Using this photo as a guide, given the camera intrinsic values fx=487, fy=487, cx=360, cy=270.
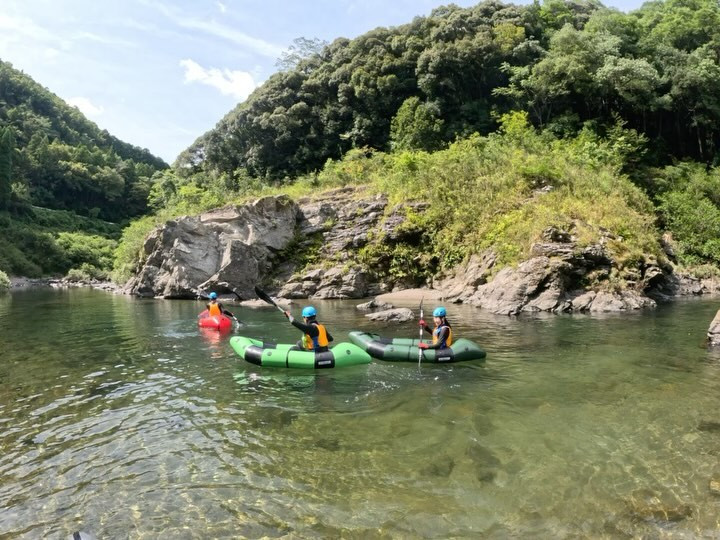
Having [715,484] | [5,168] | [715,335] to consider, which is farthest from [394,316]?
[5,168]

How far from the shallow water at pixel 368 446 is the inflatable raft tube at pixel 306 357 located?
0.23 m

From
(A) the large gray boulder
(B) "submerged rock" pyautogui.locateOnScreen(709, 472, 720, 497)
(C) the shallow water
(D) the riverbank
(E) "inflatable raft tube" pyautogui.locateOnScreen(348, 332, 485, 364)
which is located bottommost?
(B) "submerged rock" pyautogui.locateOnScreen(709, 472, 720, 497)

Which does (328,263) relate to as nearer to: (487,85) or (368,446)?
(368,446)

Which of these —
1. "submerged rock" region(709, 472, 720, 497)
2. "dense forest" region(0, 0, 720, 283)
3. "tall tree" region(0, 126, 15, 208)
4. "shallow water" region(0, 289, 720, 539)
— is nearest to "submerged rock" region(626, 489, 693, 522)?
"shallow water" region(0, 289, 720, 539)

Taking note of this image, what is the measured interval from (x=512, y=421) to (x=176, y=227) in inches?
921

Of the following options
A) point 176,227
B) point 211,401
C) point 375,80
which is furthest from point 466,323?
point 375,80

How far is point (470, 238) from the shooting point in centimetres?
2322

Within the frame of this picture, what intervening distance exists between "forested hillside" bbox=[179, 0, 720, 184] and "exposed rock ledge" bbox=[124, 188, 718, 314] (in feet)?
35.2

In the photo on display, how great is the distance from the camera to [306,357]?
9133mm

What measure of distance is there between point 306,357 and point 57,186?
2915 inches

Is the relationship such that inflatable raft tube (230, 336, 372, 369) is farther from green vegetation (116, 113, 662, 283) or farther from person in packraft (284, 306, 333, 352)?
green vegetation (116, 113, 662, 283)

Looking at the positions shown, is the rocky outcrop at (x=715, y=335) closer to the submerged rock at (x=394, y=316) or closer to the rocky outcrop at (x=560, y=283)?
the rocky outcrop at (x=560, y=283)

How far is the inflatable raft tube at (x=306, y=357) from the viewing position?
9086mm

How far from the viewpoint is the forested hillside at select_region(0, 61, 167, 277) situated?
5059cm
